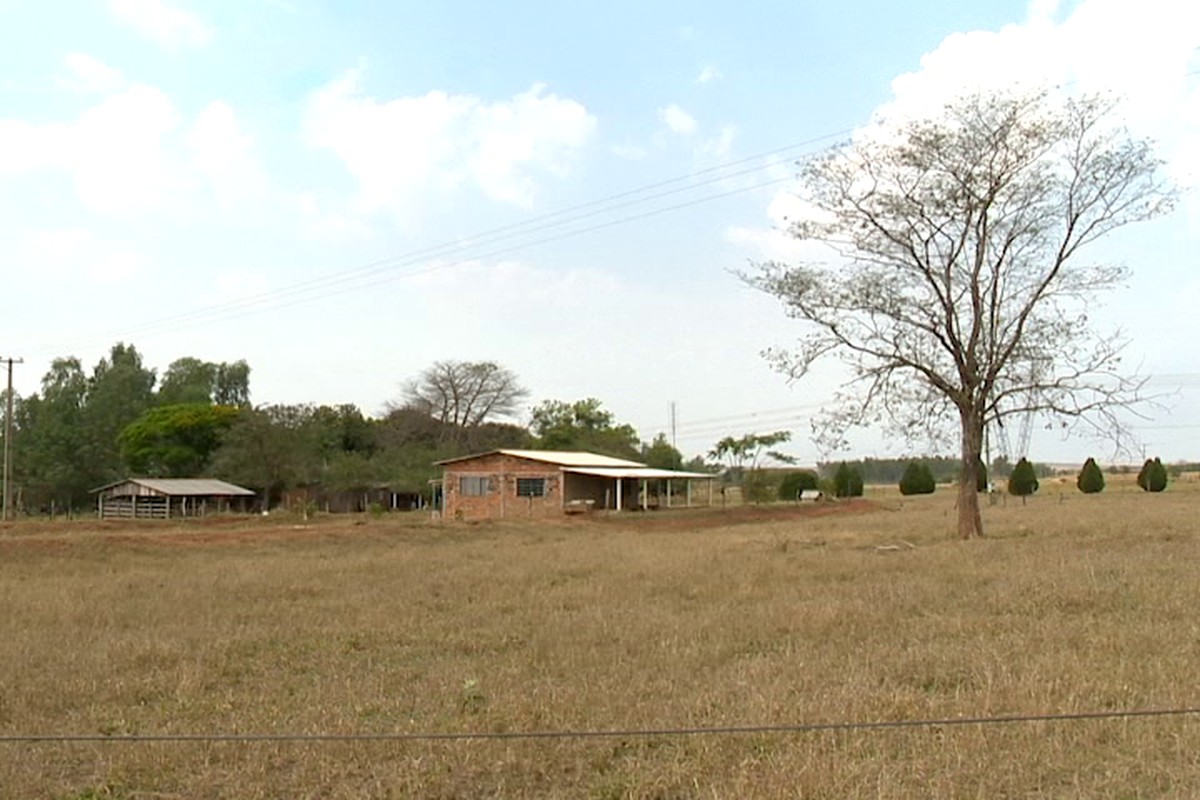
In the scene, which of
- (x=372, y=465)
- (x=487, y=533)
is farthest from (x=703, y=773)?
(x=372, y=465)

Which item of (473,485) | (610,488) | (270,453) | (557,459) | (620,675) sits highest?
(270,453)

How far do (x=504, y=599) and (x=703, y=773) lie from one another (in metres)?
9.51

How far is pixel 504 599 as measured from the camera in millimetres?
15398

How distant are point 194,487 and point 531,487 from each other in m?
22.0

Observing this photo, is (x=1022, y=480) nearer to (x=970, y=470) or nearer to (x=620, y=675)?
(x=970, y=470)

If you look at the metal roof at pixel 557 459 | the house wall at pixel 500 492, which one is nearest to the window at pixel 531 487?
the house wall at pixel 500 492

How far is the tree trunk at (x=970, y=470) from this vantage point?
86.8ft

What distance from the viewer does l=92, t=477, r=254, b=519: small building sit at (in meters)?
58.1

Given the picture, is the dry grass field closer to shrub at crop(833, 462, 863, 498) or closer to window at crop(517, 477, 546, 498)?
window at crop(517, 477, 546, 498)

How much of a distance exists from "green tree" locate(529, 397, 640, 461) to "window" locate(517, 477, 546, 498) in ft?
85.3

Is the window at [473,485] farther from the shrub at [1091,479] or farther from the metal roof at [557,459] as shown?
the shrub at [1091,479]

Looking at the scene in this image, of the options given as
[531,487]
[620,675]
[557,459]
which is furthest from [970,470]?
[557,459]

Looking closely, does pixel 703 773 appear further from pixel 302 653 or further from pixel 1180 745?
pixel 302 653

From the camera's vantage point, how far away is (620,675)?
9.09 metres
